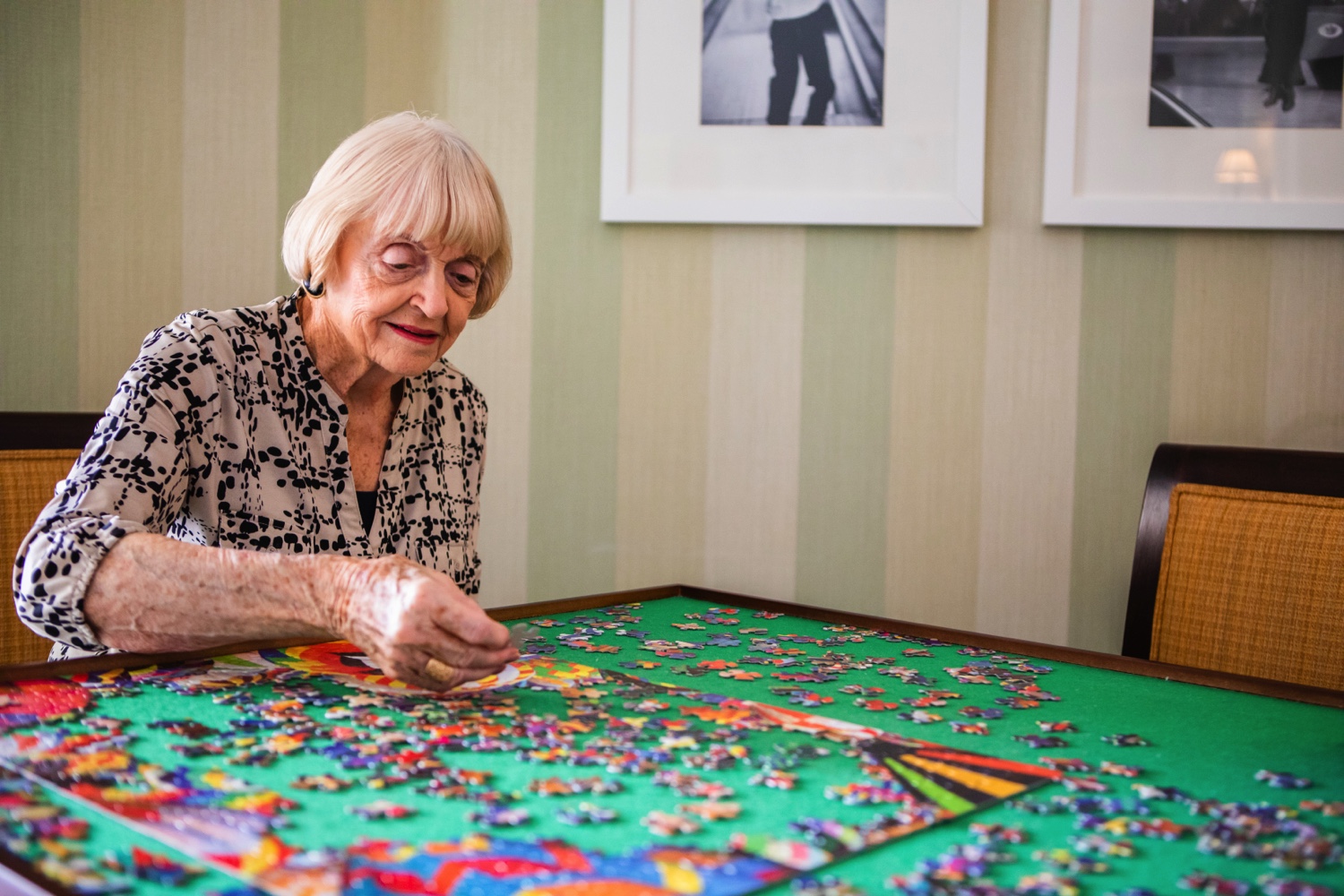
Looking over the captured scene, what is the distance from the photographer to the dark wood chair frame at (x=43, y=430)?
2.23m

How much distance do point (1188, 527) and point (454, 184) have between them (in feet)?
5.19

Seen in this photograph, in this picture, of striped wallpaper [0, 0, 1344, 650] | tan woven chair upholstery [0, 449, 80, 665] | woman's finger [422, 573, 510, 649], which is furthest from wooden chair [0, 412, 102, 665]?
woman's finger [422, 573, 510, 649]

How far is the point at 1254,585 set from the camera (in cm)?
215

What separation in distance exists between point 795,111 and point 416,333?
1.36m

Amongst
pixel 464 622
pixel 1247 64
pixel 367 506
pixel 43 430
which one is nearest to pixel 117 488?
pixel 367 506

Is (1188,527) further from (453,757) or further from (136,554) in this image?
(136,554)

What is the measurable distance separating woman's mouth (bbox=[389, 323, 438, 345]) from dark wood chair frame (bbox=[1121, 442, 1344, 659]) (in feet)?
4.84

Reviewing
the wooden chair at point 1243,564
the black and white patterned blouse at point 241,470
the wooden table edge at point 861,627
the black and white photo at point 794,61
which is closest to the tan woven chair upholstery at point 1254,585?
the wooden chair at point 1243,564

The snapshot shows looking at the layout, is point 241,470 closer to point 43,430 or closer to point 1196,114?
point 43,430

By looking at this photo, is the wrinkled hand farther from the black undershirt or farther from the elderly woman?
the black undershirt

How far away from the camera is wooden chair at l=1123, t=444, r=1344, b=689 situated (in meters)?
2.08

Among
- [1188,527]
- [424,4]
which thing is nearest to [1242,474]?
[1188,527]

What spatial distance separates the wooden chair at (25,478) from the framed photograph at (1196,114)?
2.30 meters

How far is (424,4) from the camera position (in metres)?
3.03
